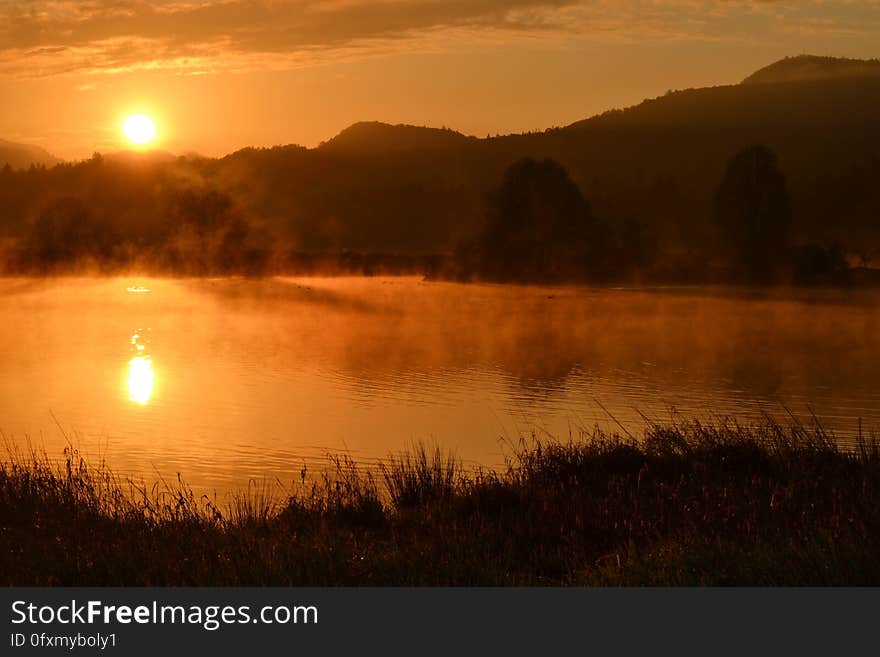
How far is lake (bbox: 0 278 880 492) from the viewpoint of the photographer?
62.3 ft

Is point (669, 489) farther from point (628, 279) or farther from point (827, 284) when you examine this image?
point (628, 279)

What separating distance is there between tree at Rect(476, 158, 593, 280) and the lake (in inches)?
845

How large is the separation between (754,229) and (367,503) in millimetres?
69923

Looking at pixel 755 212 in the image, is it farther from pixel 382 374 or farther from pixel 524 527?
pixel 524 527

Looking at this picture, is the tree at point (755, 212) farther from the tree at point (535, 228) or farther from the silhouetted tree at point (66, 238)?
the silhouetted tree at point (66, 238)

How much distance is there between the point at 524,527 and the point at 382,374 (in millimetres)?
19029

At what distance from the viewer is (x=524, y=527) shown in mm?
9883

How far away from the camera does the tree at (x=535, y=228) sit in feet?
265

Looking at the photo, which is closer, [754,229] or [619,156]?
[754,229]

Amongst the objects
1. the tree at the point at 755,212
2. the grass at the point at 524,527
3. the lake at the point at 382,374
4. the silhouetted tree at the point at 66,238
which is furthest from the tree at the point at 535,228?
the grass at the point at 524,527

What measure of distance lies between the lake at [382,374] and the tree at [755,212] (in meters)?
18.5

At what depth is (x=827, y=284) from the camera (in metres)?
74.4

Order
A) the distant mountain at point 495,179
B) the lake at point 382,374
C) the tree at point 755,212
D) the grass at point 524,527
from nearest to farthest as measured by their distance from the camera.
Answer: the grass at point 524,527
the lake at point 382,374
the tree at point 755,212
the distant mountain at point 495,179
